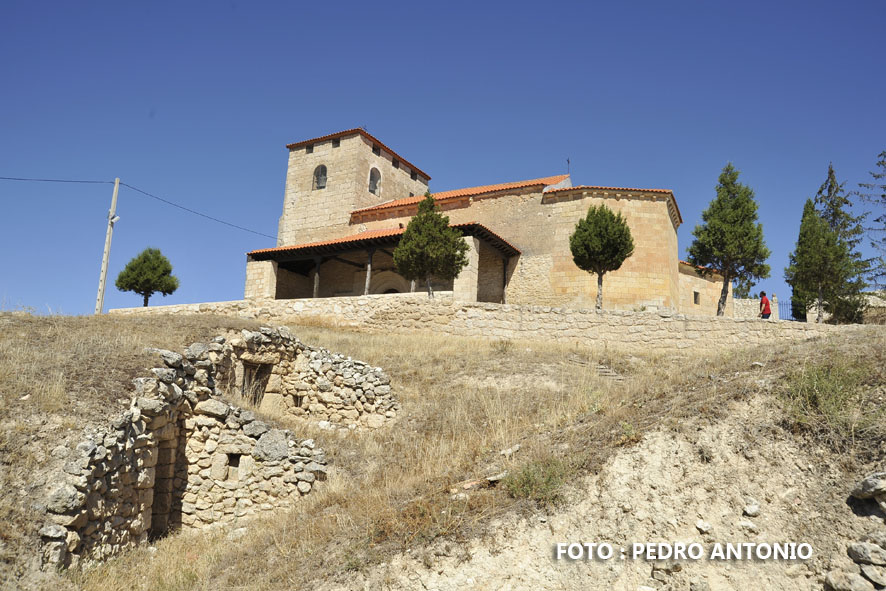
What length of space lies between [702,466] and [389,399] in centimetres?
612

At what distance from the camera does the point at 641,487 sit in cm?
513

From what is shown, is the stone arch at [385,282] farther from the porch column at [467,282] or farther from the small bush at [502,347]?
the small bush at [502,347]

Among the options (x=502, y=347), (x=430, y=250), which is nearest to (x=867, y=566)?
(x=502, y=347)

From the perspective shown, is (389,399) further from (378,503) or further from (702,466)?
(702,466)

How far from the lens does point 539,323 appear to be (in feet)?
53.1

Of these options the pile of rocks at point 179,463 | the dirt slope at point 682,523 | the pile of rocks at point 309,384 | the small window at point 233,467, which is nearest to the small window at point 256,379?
the pile of rocks at point 309,384

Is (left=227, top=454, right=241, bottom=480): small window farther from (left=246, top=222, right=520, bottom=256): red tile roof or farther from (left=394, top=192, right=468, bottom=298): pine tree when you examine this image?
(left=246, top=222, right=520, bottom=256): red tile roof

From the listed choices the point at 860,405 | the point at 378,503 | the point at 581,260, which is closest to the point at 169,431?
the point at 378,503

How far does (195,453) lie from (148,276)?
20.7m

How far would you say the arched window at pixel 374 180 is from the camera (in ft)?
93.9

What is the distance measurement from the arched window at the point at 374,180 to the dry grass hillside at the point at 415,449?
20629 mm

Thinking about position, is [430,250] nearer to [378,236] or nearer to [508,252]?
[378,236]

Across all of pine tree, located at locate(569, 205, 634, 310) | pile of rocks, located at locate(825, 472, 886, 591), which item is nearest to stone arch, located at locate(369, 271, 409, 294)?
pine tree, located at locate(569, 205, 634, 310)

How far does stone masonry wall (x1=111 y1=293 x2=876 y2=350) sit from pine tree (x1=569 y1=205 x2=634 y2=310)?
192 centimetres
